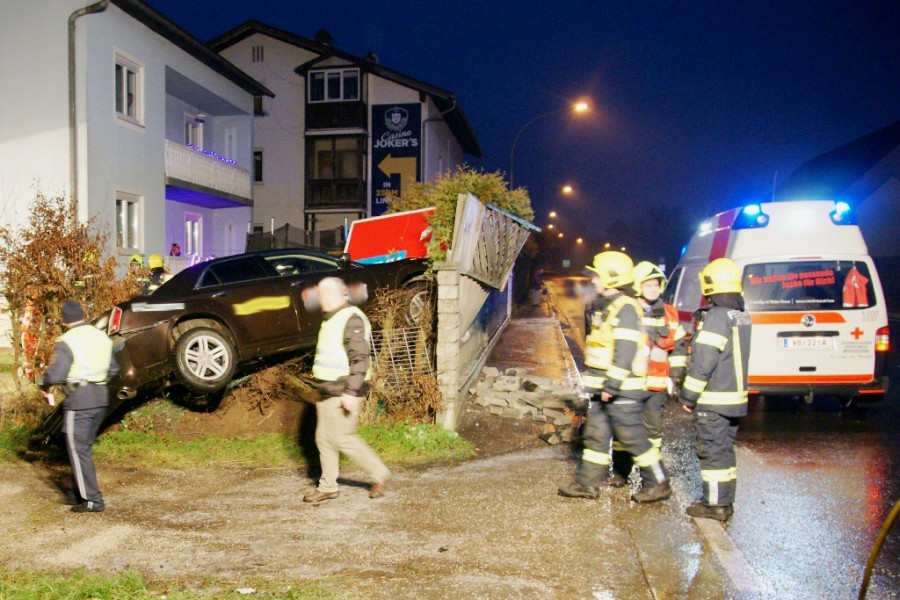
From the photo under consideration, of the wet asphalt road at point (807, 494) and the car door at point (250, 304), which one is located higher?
the car door at point (250, 304)

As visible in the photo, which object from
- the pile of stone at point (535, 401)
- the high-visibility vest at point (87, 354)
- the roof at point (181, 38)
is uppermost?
the roof at point (181, 38)

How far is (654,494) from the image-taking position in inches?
207

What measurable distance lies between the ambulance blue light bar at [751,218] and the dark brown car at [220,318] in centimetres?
367

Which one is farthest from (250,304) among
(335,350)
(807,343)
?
(807,343)

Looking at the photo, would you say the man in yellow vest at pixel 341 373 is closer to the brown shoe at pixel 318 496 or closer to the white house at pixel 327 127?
the brown shoe at pixel 318 496

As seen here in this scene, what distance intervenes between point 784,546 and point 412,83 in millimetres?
26917

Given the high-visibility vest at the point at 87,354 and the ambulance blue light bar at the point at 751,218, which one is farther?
the ambulance blue light bar at the point at 751,218

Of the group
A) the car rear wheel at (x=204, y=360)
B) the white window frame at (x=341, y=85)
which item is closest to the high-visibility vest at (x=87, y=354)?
the car rear wheel at (x=204, y=360)

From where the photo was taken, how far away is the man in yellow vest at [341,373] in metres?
5.12

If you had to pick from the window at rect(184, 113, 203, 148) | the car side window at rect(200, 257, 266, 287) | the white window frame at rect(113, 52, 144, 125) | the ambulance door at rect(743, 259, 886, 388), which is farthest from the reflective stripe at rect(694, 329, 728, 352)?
the window at rect(184, 113, 203, 148)

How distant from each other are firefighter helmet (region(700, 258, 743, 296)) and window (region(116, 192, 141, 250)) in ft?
43.8

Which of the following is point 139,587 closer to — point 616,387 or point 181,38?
point 616,387

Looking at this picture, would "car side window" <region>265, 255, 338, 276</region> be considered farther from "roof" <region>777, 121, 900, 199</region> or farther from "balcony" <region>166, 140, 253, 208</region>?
"roof" <region>777, 121, 900, 199</region>

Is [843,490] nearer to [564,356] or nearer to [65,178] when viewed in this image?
[564,356]
